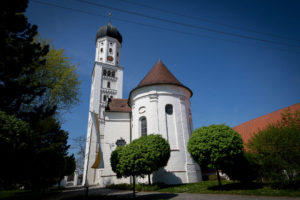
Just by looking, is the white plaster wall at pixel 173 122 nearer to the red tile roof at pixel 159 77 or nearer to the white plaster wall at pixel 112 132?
the red tile roof at pixel 159 77

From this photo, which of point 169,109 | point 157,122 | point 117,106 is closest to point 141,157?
point 157,122

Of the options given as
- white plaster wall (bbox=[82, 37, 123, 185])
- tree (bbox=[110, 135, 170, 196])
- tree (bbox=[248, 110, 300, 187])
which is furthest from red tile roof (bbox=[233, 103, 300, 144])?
white plaster wall (bbox=[82, 37, 123, 185])

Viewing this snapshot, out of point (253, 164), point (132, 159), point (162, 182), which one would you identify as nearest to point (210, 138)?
point (253, 164)

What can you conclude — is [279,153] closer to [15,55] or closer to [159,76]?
[159,76]

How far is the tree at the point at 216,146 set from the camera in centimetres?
1398

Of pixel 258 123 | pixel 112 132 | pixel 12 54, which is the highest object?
pixel 12 54

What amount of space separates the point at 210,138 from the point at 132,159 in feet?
21.3

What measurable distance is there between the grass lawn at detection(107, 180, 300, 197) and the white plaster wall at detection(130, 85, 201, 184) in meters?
1.68

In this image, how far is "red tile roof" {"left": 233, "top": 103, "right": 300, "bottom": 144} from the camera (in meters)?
22.9

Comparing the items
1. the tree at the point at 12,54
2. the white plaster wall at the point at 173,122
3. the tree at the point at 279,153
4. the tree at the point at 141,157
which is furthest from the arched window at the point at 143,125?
the tree at the point at 12,54

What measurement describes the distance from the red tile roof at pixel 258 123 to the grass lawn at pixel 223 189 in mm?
10047

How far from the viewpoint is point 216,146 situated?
14.2 metres

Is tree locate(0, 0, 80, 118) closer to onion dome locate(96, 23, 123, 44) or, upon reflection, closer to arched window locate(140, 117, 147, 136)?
arched window locate(140, 117, 147, 136)

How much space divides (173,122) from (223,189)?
9.36m
